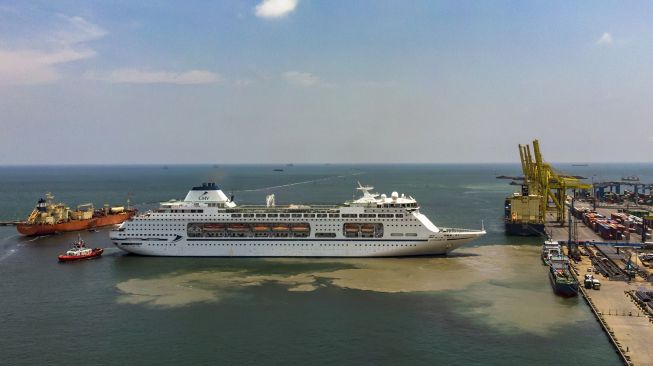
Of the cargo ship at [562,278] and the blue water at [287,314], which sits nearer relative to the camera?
the blue water at [287,314]

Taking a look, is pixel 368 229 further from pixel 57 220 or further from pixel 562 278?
pixel 57 220

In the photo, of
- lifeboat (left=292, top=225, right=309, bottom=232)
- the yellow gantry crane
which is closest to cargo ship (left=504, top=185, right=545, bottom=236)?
the yellow gantry crane

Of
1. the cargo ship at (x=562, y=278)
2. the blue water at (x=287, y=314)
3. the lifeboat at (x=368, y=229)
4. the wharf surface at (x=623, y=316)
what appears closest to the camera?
the wharf surface at (x=623, y=316)

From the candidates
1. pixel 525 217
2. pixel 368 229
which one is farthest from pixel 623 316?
pixel 525 217

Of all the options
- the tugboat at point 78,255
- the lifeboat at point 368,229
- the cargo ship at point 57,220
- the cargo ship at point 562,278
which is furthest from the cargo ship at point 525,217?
the cargo ship at point 57,220

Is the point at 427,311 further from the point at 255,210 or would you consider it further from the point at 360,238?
the point at 255,210

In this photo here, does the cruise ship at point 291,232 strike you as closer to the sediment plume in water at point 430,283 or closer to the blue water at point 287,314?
the sediment plume in water at point 430,283

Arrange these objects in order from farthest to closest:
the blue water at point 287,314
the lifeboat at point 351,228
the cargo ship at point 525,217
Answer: the cargo ship at point 525,217
the lifeboat at point 351,228
the blue water at point 287,314

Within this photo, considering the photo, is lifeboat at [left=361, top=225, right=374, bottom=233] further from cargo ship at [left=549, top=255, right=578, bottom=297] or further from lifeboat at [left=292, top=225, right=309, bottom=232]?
cargo ship at [left=549, top=255, right=578, bottom=297]
